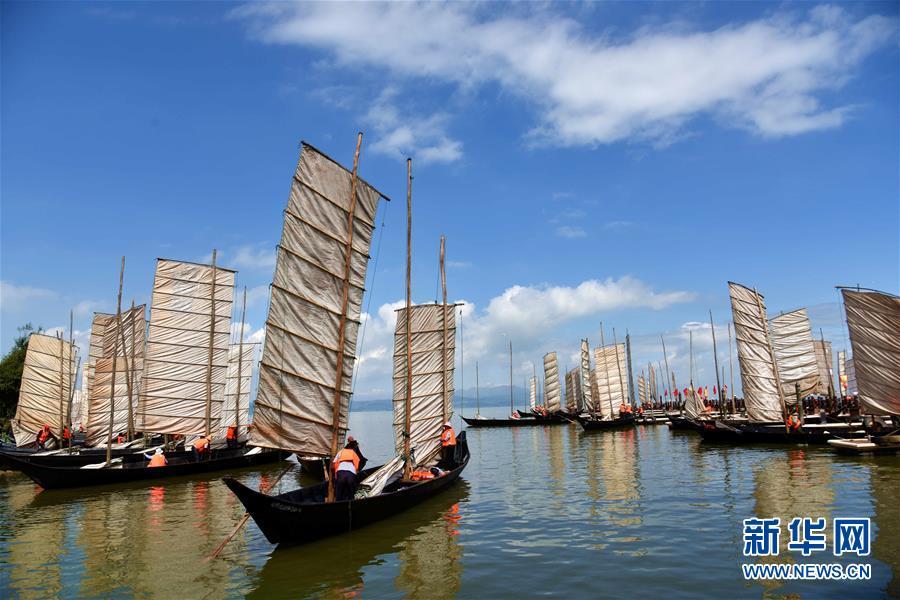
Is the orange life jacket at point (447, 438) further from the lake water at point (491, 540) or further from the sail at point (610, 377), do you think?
the sail at point (610, 377)

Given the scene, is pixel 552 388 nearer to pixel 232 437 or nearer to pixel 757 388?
pixel 757 388

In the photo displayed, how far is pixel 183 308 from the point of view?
29.6 meters

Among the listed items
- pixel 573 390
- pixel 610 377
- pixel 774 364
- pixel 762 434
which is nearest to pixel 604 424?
pixel 610 377

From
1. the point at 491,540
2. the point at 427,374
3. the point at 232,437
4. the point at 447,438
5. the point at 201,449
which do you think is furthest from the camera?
the point at 232,437

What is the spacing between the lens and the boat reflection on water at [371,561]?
10.3 m

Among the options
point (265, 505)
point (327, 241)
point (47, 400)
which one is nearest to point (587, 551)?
point (265, 505)

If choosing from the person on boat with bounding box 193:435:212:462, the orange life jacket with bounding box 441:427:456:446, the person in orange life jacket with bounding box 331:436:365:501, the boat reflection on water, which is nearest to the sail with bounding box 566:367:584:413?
the person on boat with bounding box 193:435:212:462

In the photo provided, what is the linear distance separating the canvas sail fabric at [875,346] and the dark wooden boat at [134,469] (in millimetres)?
24510

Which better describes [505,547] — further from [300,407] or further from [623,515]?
[300,407]

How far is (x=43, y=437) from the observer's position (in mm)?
32719

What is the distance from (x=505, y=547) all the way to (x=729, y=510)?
22.8ft

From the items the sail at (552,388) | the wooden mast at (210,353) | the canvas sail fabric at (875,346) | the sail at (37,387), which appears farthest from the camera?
the sail at (552,388)

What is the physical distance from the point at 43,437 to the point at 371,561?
3073 centimetres

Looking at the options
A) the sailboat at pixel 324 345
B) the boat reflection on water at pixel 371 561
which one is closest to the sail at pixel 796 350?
the sailboat at pixel 324 345
